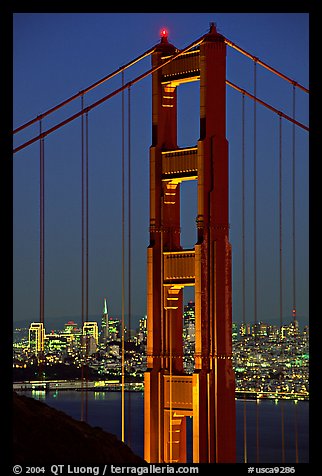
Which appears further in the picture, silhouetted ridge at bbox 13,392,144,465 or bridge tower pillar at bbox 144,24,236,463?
bridge tower pillar at bbox 144,24,236,463

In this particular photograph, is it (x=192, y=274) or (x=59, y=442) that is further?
(x=192, y=274)

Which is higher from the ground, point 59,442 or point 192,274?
point 192,274

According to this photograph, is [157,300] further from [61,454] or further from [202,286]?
[61,454]

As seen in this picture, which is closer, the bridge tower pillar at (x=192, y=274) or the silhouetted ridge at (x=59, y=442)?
the silhouetted ridge at (x=59, y=442)
